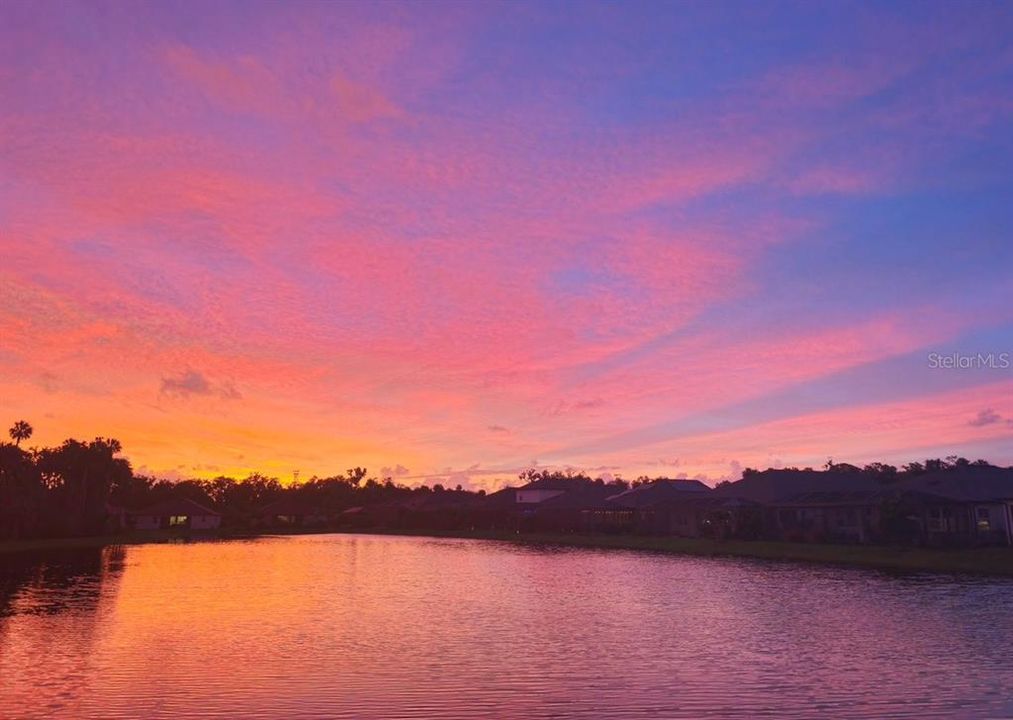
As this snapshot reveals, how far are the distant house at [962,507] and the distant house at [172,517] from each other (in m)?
106

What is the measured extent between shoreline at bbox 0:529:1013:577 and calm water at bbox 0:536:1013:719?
217 inches

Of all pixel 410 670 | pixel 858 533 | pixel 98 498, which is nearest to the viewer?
pixel 410 670

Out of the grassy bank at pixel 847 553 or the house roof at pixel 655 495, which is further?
the house roof at pixel 655 495

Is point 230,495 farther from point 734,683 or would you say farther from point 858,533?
point 734,683

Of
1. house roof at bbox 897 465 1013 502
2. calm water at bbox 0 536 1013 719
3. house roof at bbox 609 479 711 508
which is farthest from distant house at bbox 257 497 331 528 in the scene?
calm water at bbox 0 536 1013 719

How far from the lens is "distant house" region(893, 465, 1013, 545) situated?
52.4 m

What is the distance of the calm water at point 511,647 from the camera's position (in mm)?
16219

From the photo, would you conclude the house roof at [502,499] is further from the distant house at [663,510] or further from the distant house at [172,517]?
the distant house at [172,517]

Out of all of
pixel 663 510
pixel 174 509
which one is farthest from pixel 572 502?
pixel 174 509

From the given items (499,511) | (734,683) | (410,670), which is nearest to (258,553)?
(499,511)

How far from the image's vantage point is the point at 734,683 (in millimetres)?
17938

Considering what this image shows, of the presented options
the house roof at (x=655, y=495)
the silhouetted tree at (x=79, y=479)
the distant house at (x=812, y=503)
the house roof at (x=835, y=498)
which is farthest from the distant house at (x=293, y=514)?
the house roof at (x=835, y=498)

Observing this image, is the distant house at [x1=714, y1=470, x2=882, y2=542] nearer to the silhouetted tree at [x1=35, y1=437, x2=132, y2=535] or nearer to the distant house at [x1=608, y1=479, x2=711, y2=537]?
the distant house at [x1=608, y1=479, x2=711, y2=537]

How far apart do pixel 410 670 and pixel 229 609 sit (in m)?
14.4
